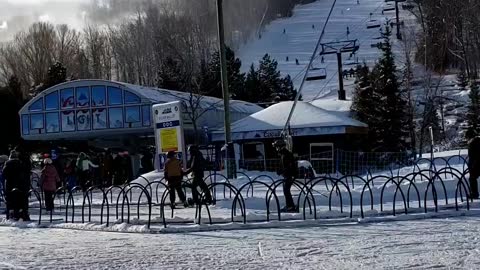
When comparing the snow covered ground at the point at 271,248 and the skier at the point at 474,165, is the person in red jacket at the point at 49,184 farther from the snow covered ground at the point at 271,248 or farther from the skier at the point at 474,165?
the skier at the point at 474,165

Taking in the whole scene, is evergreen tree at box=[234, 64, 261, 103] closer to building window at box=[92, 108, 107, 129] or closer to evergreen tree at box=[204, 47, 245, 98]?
Result: evergreen tree at box=[204, 47, 245, 98]

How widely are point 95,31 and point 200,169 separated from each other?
73.6 meters

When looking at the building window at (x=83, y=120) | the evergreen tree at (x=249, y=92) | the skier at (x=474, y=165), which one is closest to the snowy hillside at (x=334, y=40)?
the evergreen tree at (x=249, y=92)

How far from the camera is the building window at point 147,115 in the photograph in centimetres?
4112

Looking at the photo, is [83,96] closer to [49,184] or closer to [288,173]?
[49,184]

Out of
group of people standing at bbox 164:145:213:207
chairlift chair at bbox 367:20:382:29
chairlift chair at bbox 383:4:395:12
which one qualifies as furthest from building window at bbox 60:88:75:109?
chairlift chair at bbox 383:4:395:12

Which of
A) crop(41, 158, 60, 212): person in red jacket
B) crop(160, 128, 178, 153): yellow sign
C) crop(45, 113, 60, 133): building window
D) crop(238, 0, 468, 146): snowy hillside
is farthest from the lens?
crop(238, 0, 468, 146): snowy hillside

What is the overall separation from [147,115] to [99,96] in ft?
13.3

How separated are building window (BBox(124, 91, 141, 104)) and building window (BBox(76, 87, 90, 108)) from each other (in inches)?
113

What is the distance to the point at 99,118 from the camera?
43156 millimetres

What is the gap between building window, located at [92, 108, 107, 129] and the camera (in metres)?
42.7

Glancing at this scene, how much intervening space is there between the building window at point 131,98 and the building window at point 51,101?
5361 millimetres

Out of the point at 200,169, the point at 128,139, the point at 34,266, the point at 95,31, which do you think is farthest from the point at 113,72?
the point at 34,266

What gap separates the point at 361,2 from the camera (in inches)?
5517
